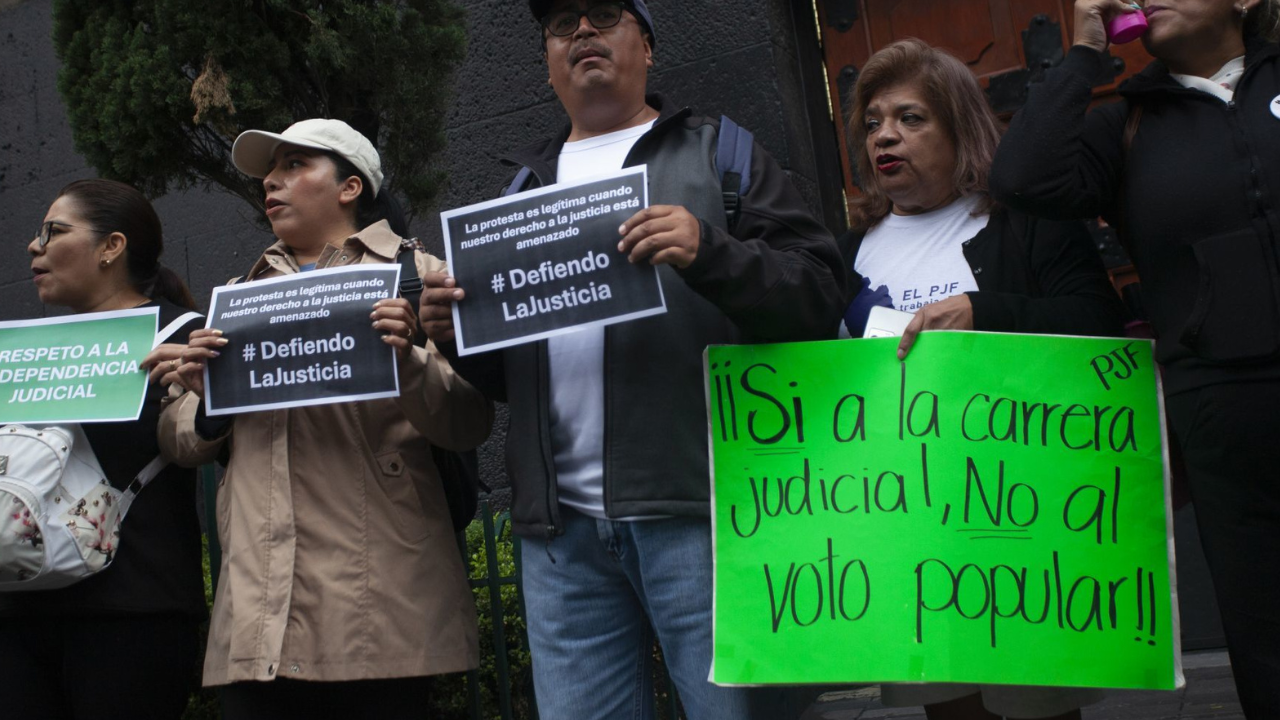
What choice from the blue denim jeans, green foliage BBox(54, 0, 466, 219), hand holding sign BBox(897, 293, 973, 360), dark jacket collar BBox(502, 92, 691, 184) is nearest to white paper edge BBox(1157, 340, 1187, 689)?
hand holding sign BBox(897, 293, 973, 360)

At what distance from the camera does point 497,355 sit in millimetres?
2756

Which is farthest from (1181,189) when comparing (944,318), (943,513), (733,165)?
(733,165)

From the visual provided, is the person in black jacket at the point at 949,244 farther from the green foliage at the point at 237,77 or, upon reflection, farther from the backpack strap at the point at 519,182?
the green foliage at the point at 237,77

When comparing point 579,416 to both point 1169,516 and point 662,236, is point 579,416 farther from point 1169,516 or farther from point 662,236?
point 1169,516

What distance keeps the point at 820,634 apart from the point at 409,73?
9.16 ft

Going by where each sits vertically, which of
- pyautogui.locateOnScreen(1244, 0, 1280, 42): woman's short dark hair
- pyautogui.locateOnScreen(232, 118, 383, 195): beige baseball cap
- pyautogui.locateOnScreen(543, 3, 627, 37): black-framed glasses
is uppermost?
pyautogui.locateOnScreen(543, 3, 627, 37): black-framed glasses

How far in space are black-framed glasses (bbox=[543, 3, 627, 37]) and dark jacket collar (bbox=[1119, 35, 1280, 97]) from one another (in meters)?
1.11

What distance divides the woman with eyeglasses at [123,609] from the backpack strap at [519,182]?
93 centimetres

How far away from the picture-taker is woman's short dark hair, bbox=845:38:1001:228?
279cm

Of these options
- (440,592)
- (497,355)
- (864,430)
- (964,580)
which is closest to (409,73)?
(497,355)

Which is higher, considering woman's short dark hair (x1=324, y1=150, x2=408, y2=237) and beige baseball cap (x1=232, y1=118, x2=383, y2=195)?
beige baseball cap (x1=232, y1=118, x2=383, y2=195)

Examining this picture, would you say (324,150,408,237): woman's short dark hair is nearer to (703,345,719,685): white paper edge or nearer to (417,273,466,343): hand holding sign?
(417,273,466,343): hand holding sign

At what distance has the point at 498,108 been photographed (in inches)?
231

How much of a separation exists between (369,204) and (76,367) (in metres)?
0.86
